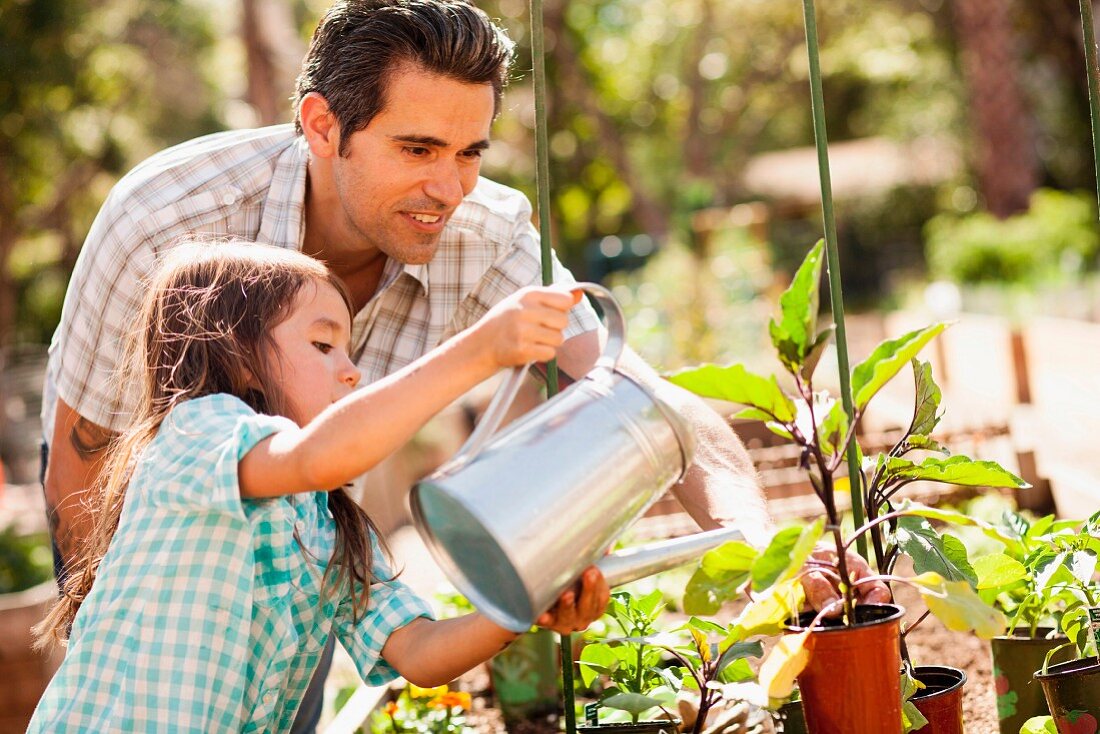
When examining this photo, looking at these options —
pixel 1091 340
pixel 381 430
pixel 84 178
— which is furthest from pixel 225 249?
pixel 84 178

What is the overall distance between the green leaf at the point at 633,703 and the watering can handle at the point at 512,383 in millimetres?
462

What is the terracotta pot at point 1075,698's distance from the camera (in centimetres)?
146

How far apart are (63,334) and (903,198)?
20191 mm

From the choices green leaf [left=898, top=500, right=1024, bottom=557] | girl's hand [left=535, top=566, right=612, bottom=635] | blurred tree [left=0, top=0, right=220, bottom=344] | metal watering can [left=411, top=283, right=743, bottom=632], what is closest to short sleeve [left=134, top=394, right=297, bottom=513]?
metal watering can [left=411, top=283, right=743, bottom=632]

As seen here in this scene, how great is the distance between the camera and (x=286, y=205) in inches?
85.0

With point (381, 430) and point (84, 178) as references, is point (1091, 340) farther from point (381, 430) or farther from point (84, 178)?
point (84, 178)

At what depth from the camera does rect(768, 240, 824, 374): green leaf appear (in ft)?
4.13

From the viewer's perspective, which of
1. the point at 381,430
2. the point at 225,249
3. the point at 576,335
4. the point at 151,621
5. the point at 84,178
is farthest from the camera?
the point at 84,178

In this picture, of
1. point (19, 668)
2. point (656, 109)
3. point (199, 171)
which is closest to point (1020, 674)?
point (199, 171)

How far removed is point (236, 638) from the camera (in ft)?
4.74

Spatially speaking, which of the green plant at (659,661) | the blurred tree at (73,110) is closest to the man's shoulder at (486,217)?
the green plant at (659,661)

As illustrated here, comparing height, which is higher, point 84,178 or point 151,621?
point 84,178

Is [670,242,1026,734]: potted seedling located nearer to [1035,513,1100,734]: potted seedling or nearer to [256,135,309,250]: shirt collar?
[1035,513,1100,734]: potted seedling

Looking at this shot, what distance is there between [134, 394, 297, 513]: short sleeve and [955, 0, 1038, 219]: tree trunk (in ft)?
42.2
